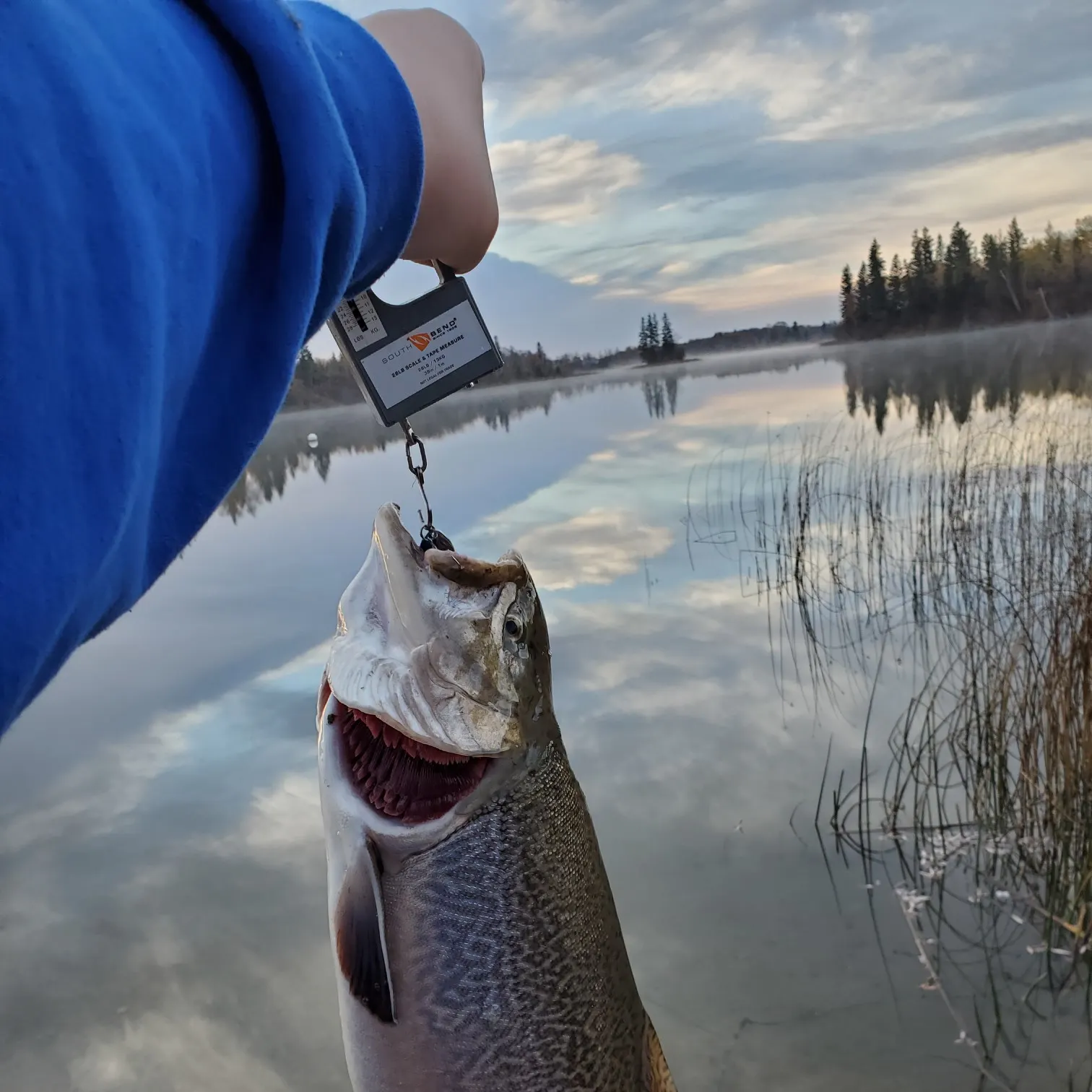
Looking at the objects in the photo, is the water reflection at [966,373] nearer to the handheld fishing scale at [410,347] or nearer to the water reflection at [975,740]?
the water reflection at [975,740]

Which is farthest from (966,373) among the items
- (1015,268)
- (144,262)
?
(144,262)

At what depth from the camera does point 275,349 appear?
0.65 meters

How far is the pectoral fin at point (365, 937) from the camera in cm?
151

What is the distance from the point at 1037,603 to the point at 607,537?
7.16 meters

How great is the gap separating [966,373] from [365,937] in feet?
95.0

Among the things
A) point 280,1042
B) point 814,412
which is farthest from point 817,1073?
point 814,412

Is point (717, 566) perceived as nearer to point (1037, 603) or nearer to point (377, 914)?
point (1037, 603)

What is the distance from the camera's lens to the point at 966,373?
2692 cm

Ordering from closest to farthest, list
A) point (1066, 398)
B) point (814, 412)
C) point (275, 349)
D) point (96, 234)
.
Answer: point (96, 234)
point (275, 349)
point (1066, 398)
point (814, 412)

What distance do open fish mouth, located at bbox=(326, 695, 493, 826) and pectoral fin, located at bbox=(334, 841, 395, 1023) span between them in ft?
0.29

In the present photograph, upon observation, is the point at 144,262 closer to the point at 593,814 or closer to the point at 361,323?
the point at 361,323

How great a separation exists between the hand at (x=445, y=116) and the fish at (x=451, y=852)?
603 millimetres

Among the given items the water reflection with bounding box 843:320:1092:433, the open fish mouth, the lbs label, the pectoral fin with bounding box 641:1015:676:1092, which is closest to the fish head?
the open fish mouth

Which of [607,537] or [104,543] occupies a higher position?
[104,543]
